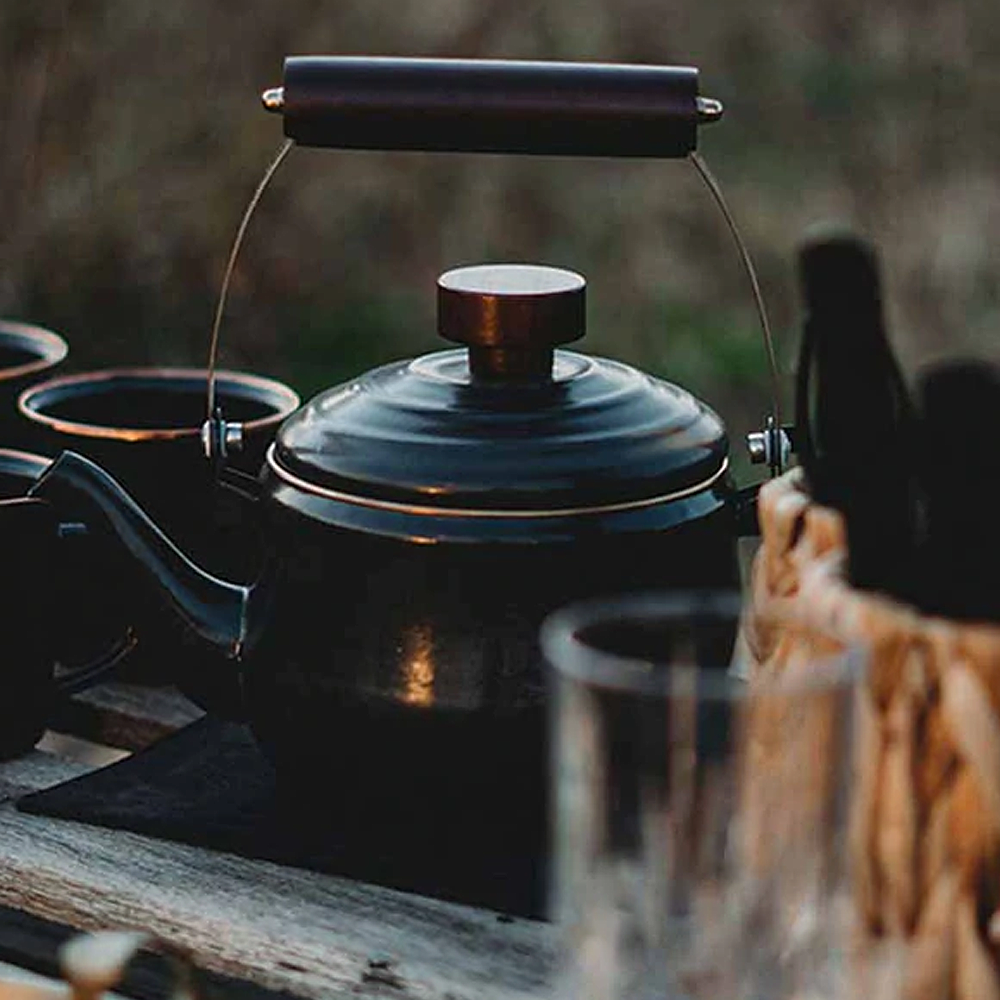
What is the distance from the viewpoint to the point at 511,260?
144 inches

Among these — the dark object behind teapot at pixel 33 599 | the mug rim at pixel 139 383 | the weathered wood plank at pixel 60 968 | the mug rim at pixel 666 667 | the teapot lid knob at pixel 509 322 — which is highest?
the teapot lid knob at pixel 509 322

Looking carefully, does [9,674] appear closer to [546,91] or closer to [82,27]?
[546,91]

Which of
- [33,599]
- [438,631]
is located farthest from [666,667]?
[33,599]

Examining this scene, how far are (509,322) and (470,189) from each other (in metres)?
2.86

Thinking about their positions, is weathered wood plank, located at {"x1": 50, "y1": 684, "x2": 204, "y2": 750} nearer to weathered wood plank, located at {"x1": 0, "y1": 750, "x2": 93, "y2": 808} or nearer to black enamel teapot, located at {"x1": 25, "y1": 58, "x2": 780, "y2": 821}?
weathered wood plank, located at {"x1": 0, "y1": 750, "x2": 93, "y2": 808}

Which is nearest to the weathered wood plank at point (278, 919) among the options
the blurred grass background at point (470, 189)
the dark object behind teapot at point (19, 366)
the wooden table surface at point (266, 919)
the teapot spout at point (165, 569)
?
the wooden table surface at point (266, 919)

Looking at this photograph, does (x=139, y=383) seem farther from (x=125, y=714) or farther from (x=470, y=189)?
(x=470, y=189)

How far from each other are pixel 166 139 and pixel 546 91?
2436mm

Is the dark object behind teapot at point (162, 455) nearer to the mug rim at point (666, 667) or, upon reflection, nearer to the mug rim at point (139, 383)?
the mug rim at point (139, 383)

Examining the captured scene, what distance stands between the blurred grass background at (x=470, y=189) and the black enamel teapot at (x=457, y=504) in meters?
2.09

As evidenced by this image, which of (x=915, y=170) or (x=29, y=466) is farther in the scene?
(x=915, y=170)

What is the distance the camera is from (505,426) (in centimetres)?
91

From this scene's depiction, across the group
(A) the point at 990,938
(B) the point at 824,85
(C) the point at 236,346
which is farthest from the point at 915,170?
(A) the point at 990,938

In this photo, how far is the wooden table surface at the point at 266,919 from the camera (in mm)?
835
